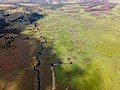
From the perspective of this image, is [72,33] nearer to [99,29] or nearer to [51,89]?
[99,29]

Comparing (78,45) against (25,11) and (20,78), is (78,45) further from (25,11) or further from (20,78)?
(25,11)

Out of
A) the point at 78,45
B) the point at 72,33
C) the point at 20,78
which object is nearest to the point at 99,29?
the point at 72,33

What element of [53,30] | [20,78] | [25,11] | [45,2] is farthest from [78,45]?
[45,2]

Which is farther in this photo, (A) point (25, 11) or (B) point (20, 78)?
(A) point (25, 11)

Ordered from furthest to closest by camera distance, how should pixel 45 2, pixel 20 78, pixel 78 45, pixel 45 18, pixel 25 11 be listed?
1. pixel 45 2
2. pixel 25 11
3. pixel 45 18
4. pixel 78 45
5. pixel 20 78

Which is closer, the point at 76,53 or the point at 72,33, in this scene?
the point at 76,53

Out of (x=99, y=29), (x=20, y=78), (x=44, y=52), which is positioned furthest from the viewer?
(x=99, y=29)
